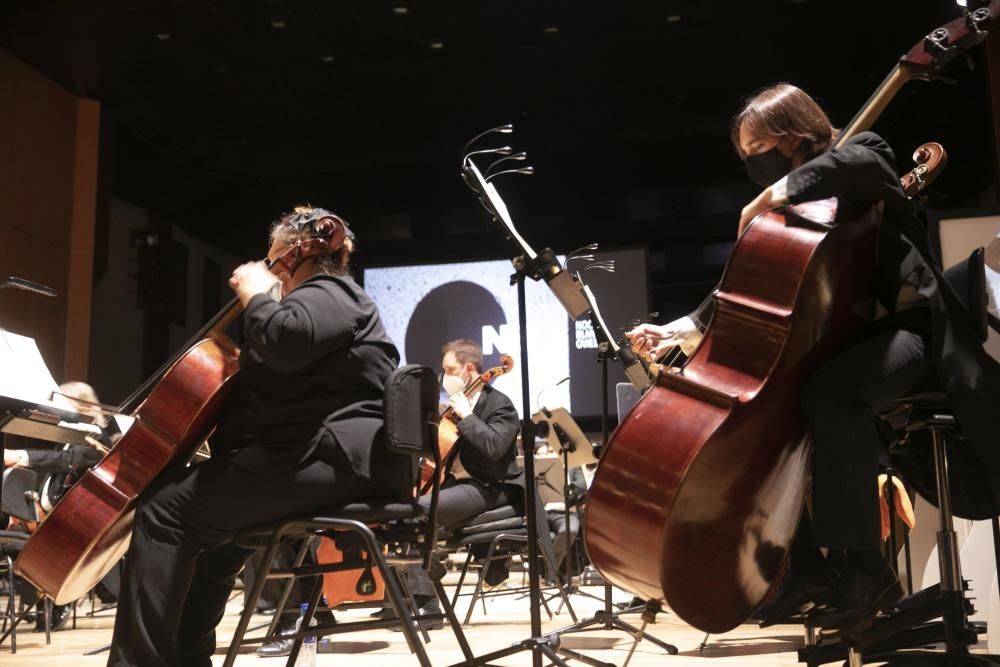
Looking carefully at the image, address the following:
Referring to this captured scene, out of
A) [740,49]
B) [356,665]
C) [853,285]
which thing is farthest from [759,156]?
[740,49]

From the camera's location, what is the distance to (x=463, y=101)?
334 inches

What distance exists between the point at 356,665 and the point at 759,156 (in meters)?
2.07

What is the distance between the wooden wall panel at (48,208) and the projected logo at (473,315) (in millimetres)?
2842

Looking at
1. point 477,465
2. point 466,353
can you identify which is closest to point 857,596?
point 477,465

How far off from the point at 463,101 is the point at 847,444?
7133 mm

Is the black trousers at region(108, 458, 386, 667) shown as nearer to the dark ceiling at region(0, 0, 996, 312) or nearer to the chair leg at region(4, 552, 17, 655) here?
the chair leg at region(4, 552, 17, 655)

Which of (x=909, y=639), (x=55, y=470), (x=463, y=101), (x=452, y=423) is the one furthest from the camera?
(x=463, y=101)

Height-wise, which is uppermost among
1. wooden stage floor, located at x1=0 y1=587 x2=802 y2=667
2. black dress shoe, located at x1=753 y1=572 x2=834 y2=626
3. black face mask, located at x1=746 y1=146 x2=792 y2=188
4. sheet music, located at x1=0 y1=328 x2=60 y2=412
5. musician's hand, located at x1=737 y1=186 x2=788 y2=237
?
black face mask, located at x1=746 y1=146 x2=792 y2=188

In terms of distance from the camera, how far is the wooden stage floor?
3.08 metres

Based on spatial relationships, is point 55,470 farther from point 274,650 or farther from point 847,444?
point 847,444

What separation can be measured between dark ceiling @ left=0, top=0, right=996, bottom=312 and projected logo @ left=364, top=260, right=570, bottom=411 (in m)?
0.34

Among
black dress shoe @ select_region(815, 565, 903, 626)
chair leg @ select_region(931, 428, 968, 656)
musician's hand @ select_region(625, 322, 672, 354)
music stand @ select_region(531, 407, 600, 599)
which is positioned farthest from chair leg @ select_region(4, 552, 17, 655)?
chair leg @ select_region(931, 428, 968, 656)

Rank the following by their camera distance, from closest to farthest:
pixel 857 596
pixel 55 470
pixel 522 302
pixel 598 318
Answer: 1. pixel 857 596
2. pixel 522 302
3. pixel 598 318
4. pixel 55 470

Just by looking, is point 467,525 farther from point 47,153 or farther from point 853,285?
point 47,153
